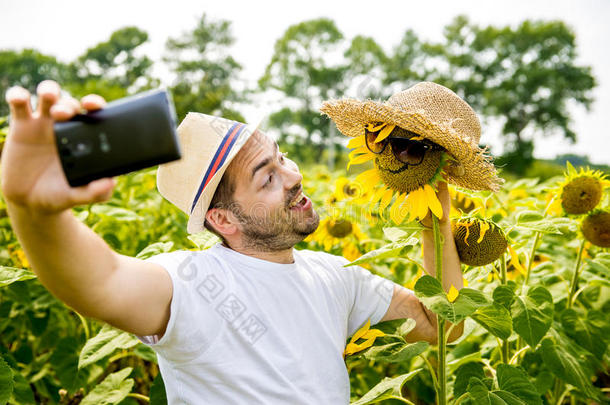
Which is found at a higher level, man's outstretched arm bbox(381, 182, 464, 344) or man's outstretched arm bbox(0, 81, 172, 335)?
man's outstretched arm bbox(0, 81, 172, 335)

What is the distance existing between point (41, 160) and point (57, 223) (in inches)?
4.4

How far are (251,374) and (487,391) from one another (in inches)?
24.5

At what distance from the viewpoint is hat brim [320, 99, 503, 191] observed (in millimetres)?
1093

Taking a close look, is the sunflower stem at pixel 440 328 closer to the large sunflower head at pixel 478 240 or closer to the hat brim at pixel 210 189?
the large sunflower head at pixel 478 240

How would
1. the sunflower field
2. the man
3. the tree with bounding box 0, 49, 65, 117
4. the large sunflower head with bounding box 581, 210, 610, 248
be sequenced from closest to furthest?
the man, the sunflower field, the large sunflower head with bounding box 581, 210, 610, 248, the tree with bounding box 0, 49, 65, 117

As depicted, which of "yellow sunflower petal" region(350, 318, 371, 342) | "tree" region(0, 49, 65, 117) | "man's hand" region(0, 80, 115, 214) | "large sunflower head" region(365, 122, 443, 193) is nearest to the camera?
"man's hand" region(0, 80, 115, 214)

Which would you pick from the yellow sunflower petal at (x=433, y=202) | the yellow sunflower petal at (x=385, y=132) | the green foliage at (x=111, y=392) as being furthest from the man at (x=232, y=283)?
the green foliage at (x=111, y=392)

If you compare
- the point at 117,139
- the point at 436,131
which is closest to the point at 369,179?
the point at 436,131

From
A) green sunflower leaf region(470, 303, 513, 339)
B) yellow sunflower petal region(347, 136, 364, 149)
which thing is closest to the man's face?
yellow sunflower petal region(347, 136, 364, 149)

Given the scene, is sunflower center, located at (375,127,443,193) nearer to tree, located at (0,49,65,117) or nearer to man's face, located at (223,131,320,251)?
man's face, located at (223,131,320,251)

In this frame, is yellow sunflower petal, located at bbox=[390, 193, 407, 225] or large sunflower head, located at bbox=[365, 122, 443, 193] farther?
yellow sunflower petal, located at bbox=[390, 193, 407, 225]

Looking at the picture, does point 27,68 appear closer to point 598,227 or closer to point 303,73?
point 303,73

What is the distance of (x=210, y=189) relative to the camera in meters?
1.31

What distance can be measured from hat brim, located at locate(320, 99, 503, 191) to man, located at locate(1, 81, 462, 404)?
138 mm
